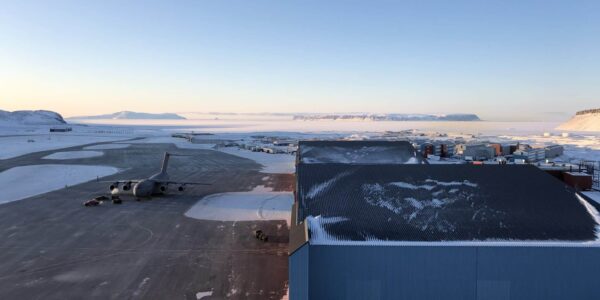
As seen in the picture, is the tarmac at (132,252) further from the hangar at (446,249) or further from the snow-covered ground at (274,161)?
the snow-covered ground at (274,161)

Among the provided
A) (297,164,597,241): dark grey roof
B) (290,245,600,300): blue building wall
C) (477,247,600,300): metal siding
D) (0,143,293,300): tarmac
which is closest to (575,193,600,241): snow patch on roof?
(297,164,597,241): dark grey roof

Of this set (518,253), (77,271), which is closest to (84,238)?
(77,271)

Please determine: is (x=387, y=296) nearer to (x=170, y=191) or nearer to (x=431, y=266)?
(x=431, y=266)

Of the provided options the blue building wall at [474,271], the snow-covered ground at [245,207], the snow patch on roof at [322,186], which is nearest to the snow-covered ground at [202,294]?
the blue building wall at [474,271]

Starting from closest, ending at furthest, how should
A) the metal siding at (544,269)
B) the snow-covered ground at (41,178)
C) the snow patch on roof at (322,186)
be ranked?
1. the metal siding at (544,269)
2. the snow patch on roof at (322,186)
3. the snow-covered ground at (41,178)

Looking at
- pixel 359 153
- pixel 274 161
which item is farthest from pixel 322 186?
pixel 274 161

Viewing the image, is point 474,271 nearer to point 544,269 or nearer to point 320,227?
point 544,269
